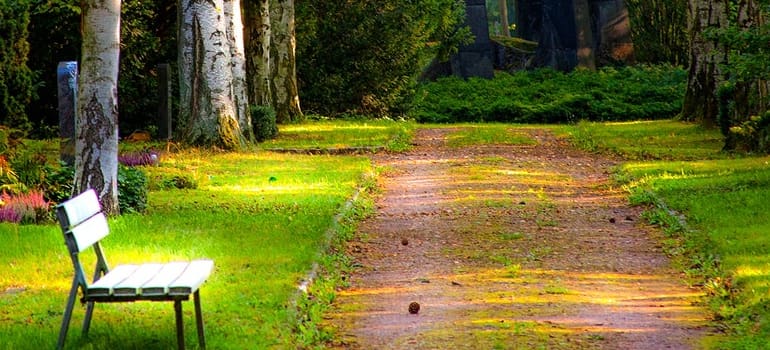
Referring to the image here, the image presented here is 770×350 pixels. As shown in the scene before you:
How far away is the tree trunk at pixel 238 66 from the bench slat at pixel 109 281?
15.5m

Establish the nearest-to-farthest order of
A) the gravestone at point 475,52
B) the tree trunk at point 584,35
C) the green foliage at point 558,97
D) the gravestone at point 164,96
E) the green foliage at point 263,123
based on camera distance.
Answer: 1. the gravestone at point 164,96
2. the green foliage at point 263,123
3. the green foliage at point 558,97
4. the gravestone at point 475,52
5. the tree trunk at point 584,35

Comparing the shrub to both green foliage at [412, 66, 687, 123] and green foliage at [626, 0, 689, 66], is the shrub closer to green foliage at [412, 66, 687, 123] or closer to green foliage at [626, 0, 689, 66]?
green foliage at [412, 66, 687, 123]

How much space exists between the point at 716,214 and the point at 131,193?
6267 mm

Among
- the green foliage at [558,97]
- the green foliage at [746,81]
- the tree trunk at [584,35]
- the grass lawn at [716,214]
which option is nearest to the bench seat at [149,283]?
the grass lawn at [716,214]

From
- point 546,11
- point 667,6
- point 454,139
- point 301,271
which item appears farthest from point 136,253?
point 546,11

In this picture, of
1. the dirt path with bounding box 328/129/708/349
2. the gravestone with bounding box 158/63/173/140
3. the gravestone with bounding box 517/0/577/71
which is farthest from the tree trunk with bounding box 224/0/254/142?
the gravestone with bounding box 517/0/577/71

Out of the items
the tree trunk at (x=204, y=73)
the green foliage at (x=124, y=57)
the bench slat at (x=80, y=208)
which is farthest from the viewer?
the green foliage at (x=124, y=57)

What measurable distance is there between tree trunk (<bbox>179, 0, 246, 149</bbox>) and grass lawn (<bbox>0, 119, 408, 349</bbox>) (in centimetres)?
304

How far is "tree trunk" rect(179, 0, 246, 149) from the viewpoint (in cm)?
2297

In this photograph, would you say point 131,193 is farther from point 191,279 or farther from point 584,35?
point 584,35

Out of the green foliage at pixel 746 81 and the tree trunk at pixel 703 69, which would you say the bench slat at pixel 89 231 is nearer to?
the green foliage at pixel 746 81

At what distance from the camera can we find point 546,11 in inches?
1967

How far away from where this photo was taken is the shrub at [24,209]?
14.0 metres

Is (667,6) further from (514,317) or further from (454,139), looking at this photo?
(514,317)
